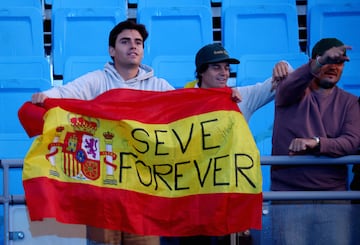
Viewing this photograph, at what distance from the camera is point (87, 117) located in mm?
3662

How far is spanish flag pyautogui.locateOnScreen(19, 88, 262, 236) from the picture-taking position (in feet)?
11.7

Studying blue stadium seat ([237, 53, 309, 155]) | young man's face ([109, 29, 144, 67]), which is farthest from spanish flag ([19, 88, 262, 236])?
blue stadium seat ([237, 53, 309, 155])

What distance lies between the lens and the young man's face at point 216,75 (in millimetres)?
3984

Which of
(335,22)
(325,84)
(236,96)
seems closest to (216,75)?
(236,96)

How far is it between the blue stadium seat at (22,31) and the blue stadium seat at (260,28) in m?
1.43

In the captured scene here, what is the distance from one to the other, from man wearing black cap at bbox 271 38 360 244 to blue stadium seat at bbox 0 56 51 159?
5.71 feet

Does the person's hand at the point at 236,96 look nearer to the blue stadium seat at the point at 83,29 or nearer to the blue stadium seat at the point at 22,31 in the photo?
the blue stadium seat at the point at 83,29

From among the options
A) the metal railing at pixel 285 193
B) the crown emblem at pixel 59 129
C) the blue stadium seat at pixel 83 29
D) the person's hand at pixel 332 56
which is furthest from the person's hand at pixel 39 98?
the blue stadium seat at pixel 83 29

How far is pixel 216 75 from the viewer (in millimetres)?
4008

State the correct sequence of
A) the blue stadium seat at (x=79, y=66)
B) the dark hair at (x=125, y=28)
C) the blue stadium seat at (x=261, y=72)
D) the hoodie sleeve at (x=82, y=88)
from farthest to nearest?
the blue stadium seat at (x=79, y=66) < the blue stadium seat at (x=261, y=72) < the dark hair at (x=125, y=28) < the hoodie sleeve at (x=82, y=88)

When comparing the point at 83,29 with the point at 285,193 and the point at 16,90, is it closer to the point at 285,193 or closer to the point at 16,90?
the point at 16,90

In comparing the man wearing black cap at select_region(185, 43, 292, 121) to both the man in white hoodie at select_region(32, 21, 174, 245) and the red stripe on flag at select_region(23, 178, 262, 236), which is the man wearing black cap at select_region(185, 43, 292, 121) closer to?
the man in white hoodie at select_region(32, 21, 174, 245)

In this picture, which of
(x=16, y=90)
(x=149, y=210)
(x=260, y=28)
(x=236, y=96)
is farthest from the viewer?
(x=260, y=28)

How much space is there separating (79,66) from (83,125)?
72.3 inches
